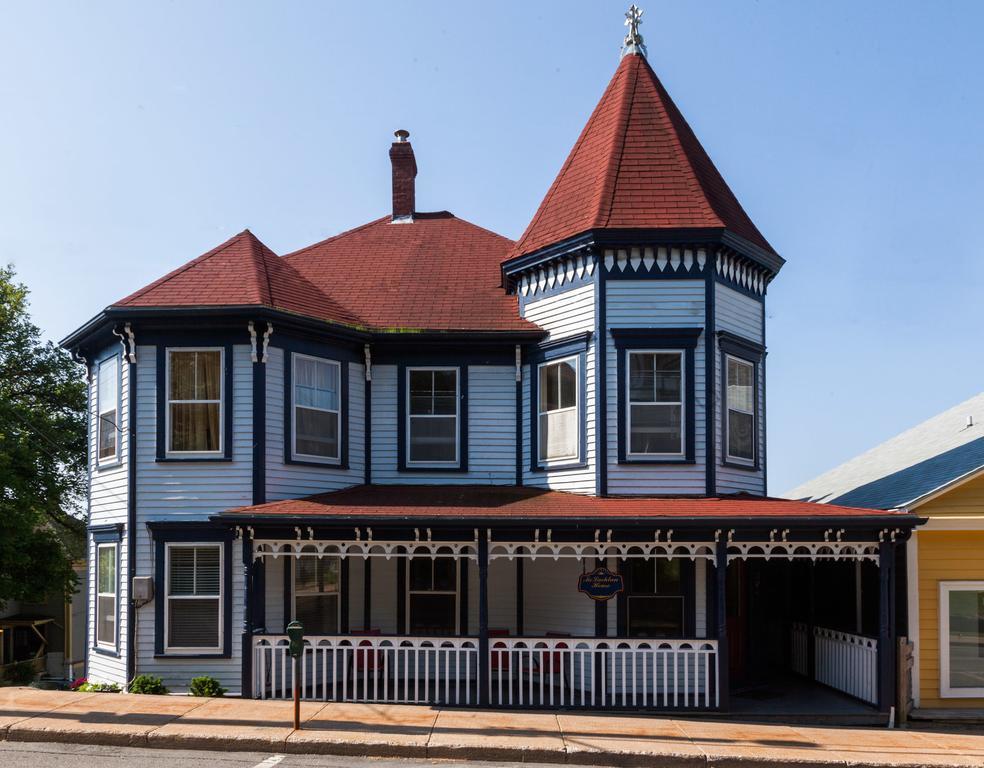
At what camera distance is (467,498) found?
15.5 metres

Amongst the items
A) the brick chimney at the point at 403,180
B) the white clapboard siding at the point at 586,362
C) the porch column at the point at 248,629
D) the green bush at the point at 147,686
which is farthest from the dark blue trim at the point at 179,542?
the brick chimney at the point at 403,180

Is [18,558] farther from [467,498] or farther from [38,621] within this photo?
[467,498]

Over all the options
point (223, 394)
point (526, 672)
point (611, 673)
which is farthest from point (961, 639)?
point (223, 394)

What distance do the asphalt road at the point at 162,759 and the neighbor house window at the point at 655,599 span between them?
4.75 metres

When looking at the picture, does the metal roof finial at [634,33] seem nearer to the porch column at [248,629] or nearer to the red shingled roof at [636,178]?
the red shingled roof at [636,178]

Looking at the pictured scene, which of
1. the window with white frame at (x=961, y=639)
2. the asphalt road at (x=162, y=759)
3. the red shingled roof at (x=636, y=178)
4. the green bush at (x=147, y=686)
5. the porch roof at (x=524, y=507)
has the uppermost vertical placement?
the red shingled roof at (x=636, y=178)

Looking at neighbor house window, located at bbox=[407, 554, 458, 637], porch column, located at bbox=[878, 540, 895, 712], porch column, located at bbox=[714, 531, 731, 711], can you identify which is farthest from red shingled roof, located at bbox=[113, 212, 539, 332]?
porch column, located at bbox=[878, 540, 895, 712]

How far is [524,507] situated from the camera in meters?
14.5

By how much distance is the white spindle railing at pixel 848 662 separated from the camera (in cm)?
1428

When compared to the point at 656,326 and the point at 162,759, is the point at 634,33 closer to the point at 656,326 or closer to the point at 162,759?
the point at 656,326

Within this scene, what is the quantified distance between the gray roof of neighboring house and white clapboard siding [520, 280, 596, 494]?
4522mm

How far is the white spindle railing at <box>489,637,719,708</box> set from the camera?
13.6 metres

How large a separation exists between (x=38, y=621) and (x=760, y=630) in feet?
88.1

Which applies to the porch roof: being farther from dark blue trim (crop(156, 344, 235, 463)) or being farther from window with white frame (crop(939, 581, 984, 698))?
window with white frame (crop(939, 581, 984, 698))
